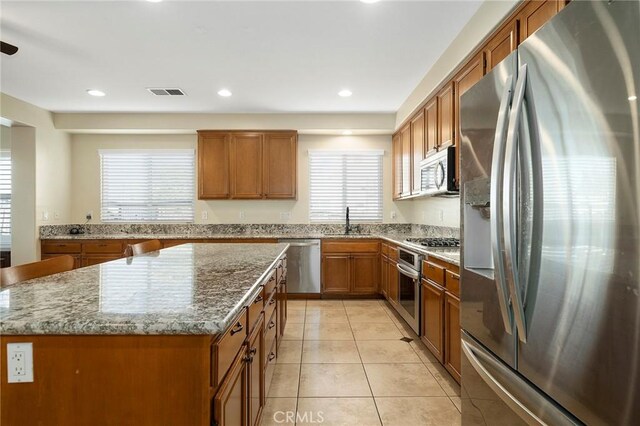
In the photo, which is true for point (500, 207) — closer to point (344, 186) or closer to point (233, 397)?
point (233, 397)

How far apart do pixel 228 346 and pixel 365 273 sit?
3701mm

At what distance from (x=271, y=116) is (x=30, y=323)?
4353mm

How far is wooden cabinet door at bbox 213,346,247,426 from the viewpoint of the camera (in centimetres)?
99

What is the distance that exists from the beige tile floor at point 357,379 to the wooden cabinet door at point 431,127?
1.90 m

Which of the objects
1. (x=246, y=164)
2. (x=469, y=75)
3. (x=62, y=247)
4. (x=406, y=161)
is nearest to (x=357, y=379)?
(x=469, y=75)

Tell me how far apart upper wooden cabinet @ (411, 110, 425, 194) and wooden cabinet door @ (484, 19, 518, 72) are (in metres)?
1.40

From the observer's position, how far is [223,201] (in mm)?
5262

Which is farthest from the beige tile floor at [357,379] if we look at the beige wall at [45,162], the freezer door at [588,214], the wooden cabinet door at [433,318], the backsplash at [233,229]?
the beige wall at [45,162]

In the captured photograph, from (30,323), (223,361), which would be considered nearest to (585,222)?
(223,361)

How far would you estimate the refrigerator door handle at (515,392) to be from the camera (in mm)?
939

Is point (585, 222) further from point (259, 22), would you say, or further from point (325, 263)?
point (325, 263)

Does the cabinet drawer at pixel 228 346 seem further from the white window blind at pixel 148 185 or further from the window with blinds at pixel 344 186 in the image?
the white window blind at pixel 148 185

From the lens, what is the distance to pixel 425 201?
15.1 feet
